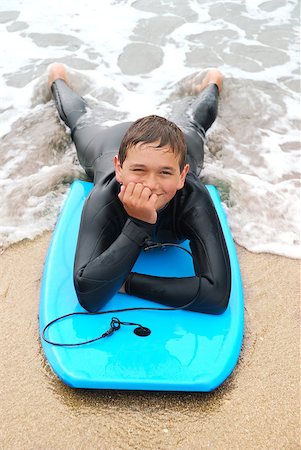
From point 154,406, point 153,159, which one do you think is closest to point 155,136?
point 153,159

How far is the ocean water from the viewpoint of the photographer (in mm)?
3348

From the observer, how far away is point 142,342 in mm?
2230

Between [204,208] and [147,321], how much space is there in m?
0.65

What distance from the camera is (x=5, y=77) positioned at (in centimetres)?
516

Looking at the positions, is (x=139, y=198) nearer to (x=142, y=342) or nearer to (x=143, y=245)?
(x=143, y=245)

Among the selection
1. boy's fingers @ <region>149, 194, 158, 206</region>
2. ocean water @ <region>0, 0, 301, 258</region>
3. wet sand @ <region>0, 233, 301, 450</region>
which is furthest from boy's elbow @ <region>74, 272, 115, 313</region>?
ocean water @ <region>0, 0, 301, 258</region>

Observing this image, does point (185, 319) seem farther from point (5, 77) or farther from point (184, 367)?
point (5, 77)

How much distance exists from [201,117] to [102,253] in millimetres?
1982

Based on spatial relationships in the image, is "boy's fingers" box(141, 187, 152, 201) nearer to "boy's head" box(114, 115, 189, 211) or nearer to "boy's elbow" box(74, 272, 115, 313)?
"boy's head" box(114, 115, 189, 211)

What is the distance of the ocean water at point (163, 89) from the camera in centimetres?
335

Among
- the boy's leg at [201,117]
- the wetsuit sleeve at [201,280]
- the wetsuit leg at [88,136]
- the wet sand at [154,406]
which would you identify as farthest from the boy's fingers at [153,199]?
the boy's leg at [201,117]

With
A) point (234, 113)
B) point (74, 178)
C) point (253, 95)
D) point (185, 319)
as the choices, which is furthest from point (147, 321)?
point (253, 95)

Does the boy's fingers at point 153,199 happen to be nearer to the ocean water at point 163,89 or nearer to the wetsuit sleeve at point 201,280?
the wetsuit sleeve at point 201,280

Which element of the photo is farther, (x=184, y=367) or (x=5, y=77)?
(x=5, y=77)
